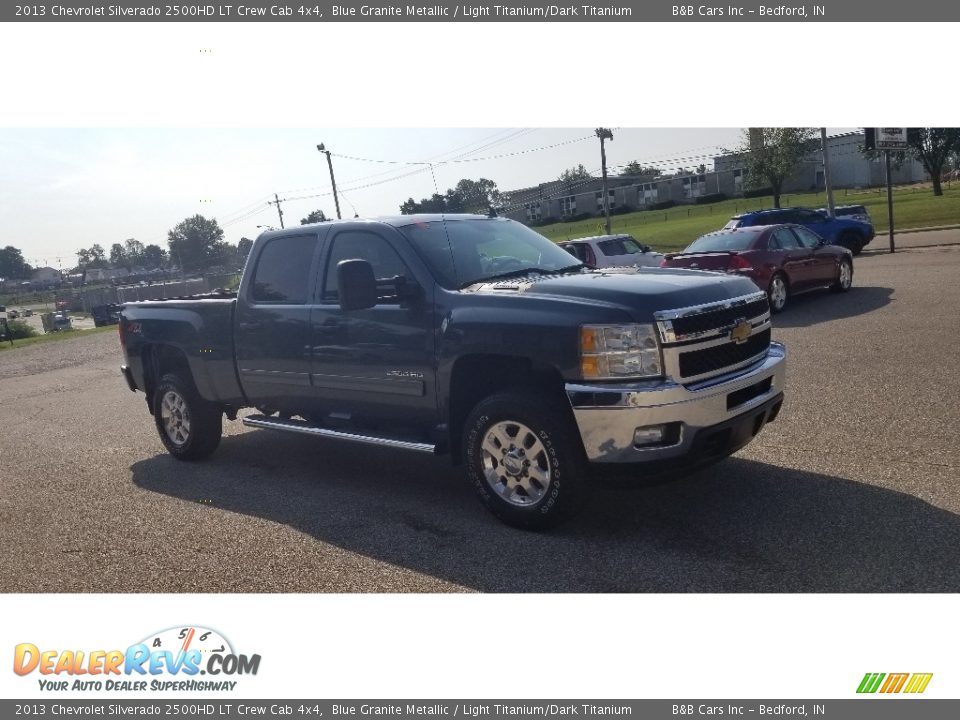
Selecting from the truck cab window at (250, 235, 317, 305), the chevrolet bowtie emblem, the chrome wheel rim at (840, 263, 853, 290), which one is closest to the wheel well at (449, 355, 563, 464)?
the chevrolet bowtie emblem

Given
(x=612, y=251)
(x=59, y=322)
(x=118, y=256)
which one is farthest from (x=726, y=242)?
(x=118, y=256)

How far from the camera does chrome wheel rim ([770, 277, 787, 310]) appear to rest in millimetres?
13719

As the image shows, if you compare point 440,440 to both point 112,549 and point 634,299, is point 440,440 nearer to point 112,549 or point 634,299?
point 634,299

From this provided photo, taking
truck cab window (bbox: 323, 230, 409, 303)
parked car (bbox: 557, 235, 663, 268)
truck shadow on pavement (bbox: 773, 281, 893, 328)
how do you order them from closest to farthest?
truck cab window (bbox: 323, 230, 409, 303) → truck shadow on pavement (bbox: 773, 281, 893, 328) → parked car (bbox: 557, 235, 663, 268)

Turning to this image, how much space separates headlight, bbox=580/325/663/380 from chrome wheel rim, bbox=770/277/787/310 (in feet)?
33.5

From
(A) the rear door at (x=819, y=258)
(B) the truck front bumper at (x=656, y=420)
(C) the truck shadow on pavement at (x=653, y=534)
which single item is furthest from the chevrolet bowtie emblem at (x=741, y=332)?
(A) the rear door at (x=819, y=258)

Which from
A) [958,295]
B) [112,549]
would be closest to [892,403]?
[112,549]

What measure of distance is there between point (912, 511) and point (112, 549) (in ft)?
16.7

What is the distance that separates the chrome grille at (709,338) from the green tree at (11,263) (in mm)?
78991

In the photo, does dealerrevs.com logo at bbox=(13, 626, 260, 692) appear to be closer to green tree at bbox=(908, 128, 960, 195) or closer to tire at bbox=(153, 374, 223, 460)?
tire at bbox=(153, 374, 223, 460)

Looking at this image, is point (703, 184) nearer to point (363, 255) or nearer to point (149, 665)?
point (363, 255)

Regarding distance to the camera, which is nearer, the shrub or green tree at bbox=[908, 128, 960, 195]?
the shrub

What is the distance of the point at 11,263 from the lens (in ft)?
252

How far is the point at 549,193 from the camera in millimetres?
69125
